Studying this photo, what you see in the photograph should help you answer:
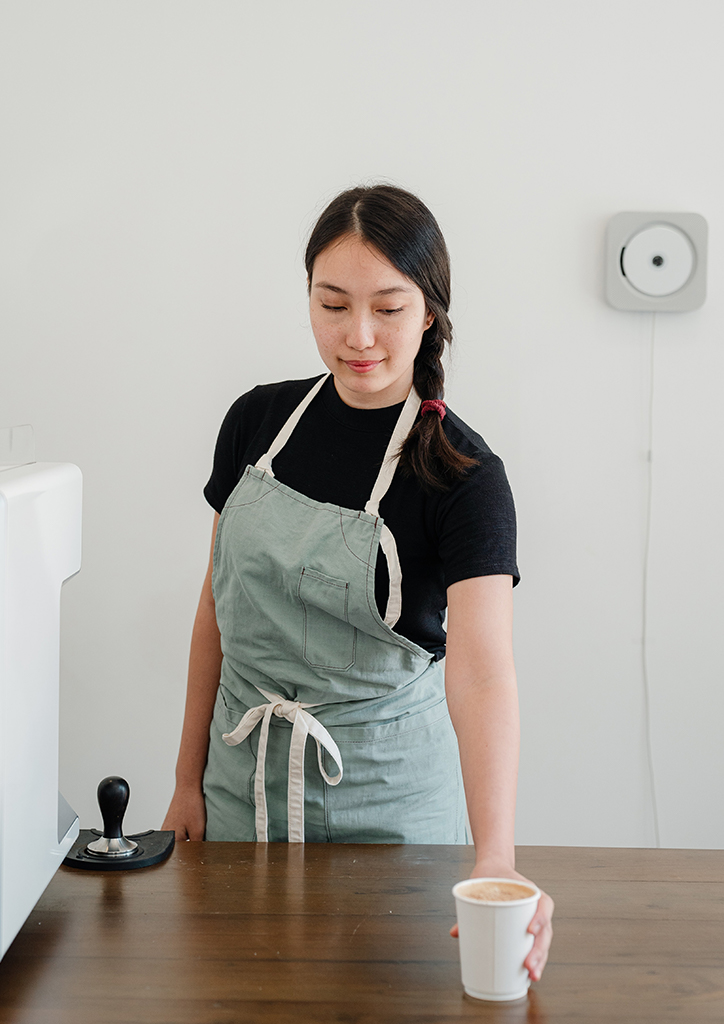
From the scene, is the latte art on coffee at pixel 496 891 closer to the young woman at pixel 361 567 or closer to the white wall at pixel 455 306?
the young woman at pixel 361 567

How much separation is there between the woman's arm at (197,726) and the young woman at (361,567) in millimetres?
44

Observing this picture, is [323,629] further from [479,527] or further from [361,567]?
[479,527]

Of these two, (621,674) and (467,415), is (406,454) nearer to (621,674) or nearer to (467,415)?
(467,415)

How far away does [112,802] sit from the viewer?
3.21 ft

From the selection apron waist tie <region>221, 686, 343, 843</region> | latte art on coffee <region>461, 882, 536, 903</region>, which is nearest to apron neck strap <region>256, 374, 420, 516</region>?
apron waist tie <region>221, 686, 343, 843</region>

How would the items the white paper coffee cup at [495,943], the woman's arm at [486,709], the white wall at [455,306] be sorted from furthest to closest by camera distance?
the white wall at [455,306], the woman's arm at [486,709], the white paper coffee cup at [495,943]

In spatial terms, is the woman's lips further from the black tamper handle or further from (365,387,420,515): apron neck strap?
the black tamper handle

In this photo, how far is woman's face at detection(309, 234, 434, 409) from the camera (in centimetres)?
113

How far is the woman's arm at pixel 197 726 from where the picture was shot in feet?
4.31

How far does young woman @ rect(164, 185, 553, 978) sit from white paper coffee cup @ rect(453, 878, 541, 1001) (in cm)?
38

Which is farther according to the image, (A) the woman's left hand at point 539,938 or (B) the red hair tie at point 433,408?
(B) the red hair tie at point 433,408

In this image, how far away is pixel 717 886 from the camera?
0.94 m

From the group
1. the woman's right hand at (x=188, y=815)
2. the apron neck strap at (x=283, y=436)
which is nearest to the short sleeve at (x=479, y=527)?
the apron neck strap at (x=283, y=436)

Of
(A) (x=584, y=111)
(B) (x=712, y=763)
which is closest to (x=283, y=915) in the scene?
(B) (x=712, y=763)
